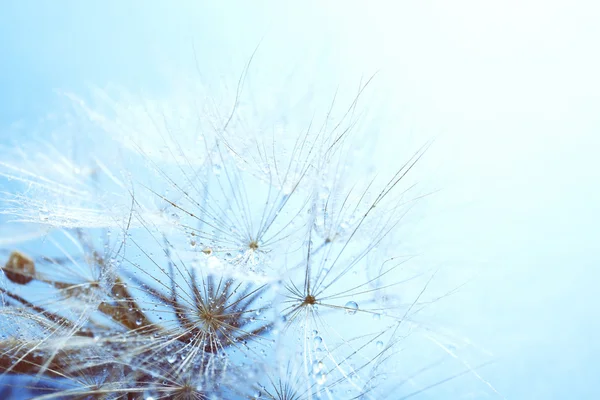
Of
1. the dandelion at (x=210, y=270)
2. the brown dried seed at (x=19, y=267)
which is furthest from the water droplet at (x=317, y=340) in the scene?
the brown dried seed at (x=19, y=267)

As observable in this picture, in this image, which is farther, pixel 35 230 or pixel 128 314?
pixel 35 230

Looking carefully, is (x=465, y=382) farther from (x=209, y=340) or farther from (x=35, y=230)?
(x=35, y=230)

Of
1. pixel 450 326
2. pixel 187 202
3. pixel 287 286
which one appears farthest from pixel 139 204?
pixel 450 326

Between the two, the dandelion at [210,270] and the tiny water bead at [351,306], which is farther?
the tiny water bead at [351,306]

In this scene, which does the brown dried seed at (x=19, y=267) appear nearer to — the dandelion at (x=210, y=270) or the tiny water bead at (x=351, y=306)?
the dandelion at (x=210, y=270)

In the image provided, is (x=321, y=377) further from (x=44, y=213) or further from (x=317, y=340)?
(x=44, y=213)

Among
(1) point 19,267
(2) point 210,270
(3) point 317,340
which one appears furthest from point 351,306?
(1) point 19,267

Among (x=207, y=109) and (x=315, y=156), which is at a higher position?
(x=207, y=109)

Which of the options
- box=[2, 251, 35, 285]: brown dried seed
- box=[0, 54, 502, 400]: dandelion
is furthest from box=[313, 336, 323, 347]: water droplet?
box=[2, 251, 35, 285]: brown dried seed
